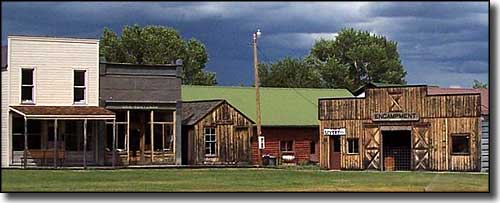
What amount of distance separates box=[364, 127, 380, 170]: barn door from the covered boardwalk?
455 inches

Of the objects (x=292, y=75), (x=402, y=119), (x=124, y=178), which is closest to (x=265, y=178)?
(x=124, y=178)

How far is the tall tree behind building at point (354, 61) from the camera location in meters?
78.8

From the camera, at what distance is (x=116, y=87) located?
5275 centimetres

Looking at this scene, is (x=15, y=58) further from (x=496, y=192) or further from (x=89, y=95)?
(x=496, y=192)

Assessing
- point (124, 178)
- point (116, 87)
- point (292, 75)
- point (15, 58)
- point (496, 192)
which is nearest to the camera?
point (496, 192)

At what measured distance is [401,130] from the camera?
168ft

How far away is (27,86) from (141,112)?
6285 millimetres

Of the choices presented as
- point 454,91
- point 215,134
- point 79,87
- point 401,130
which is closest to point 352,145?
point 401,130

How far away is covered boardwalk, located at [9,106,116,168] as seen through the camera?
48875mm

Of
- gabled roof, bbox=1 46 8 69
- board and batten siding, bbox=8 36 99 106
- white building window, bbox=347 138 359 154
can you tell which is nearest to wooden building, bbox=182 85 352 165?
white building window, bbox=347 138 359 154

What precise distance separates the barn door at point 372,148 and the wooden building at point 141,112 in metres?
9.11

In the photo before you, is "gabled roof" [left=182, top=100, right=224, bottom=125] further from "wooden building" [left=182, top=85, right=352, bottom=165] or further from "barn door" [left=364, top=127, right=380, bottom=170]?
"barn door" [left=364, top=127, right=380, bottom=170]

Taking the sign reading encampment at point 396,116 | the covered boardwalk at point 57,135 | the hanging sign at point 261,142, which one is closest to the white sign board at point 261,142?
Answer: the hanging sign at point 261,142

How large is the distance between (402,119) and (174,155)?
37.1 feet
